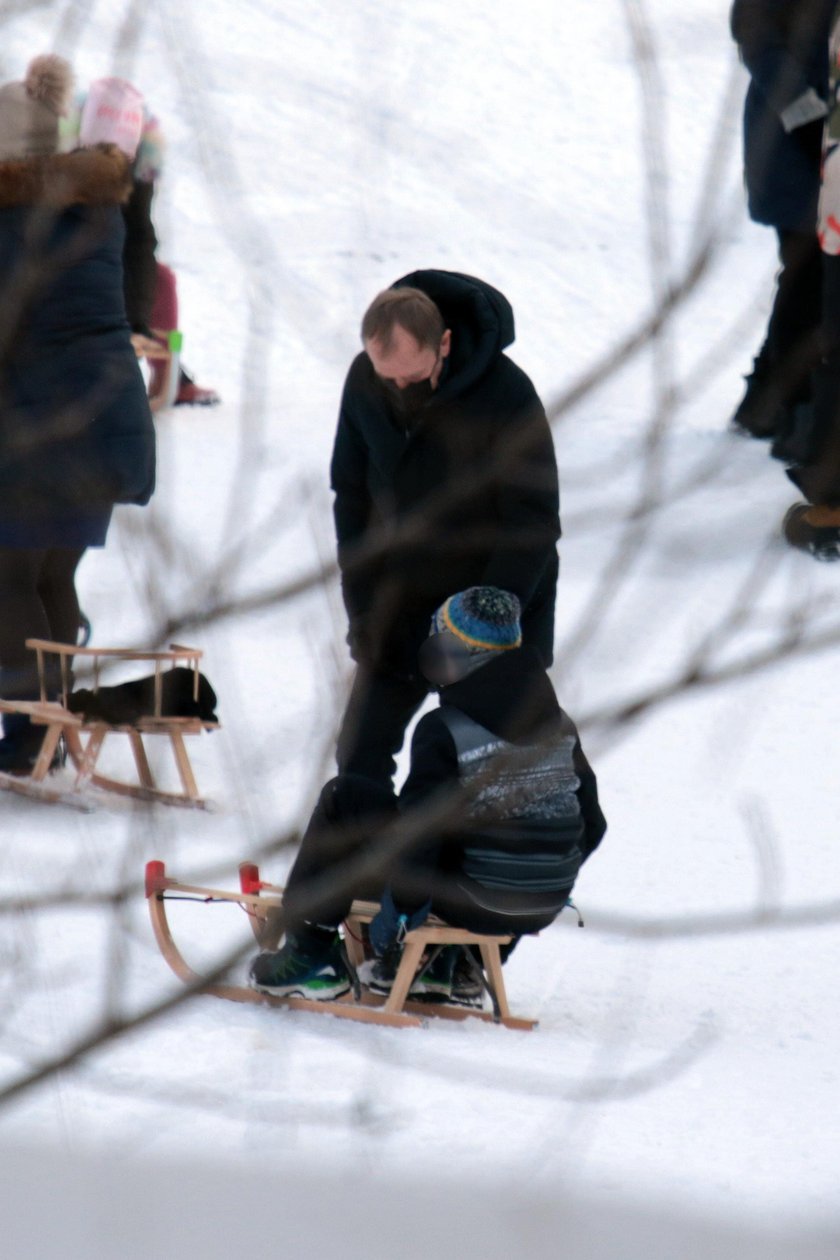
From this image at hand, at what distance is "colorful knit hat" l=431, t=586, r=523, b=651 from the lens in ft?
11.3

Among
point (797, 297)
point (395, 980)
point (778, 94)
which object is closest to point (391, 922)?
point (395, 980)

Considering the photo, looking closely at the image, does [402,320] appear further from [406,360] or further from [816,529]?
[816,529]

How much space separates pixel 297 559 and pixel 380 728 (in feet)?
2.39

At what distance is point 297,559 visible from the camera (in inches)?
128

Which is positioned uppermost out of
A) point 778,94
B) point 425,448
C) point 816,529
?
point 778,94

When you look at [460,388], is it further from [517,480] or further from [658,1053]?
[658,1053]

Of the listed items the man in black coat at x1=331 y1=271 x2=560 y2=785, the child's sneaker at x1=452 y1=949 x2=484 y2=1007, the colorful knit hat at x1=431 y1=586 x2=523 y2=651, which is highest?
the man in black coat at x1=331 y1=271 x2=560 y2=785

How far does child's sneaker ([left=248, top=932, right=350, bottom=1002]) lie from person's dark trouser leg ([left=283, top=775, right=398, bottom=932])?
0.23 m

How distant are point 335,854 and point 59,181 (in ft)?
2.50

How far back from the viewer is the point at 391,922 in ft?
12.2

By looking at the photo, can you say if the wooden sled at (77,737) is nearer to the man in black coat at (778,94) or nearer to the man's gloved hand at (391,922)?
the man's gloved hand at (391,922)

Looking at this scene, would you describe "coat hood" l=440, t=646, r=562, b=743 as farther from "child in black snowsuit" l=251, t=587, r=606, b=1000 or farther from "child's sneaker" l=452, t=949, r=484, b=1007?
"child's sneaker" l=452, t=949, r=484, b=1007

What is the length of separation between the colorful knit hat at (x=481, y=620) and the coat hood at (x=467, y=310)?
0.46 metres

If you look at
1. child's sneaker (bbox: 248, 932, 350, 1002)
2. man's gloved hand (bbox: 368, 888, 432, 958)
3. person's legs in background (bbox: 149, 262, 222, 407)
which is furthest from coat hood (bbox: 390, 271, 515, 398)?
person's legs in background (bbox: 149, 262, 222, 407)
